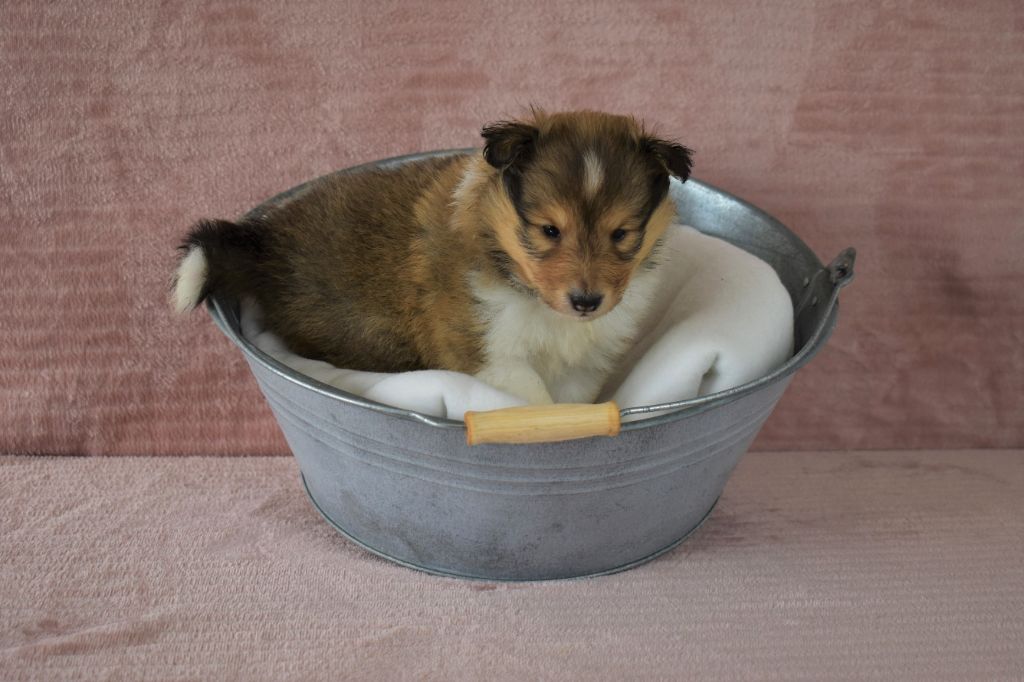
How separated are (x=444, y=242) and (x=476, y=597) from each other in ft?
2.07

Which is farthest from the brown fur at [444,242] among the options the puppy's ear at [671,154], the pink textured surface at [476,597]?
the pink textured surface at [476,597]

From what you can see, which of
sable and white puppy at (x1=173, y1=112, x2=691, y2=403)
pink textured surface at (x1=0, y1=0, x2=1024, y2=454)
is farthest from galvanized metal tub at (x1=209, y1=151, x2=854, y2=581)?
pink textured surface at (x1=0, y1=0, x2=1024, y2=454)

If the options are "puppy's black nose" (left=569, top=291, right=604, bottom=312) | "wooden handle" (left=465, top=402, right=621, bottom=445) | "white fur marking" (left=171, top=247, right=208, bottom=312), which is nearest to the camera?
"wooden handle" (left=465, top=402, right=621, bottom=445)

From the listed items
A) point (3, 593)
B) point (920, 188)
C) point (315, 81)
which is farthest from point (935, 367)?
point (3, 593)

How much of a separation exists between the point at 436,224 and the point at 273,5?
84 centimetres

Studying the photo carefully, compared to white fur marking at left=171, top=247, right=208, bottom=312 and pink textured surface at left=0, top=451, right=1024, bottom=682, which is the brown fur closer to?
white fur marking at left=171, top=247, right=208, bottom=312

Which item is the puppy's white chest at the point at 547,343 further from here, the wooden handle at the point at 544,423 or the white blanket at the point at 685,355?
the wooden handle at the point at 544,423

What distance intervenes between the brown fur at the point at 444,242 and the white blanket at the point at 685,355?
0.32ft

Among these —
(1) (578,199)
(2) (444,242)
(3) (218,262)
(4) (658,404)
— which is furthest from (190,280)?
(4) (658,404)

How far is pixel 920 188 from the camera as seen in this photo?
2.61 m

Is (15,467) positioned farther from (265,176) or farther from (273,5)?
(273,5)

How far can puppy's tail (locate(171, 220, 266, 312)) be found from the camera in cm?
188

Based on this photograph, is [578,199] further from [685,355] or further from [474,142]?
[474,142]

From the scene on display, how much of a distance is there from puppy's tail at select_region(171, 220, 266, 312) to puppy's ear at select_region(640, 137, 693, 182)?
762 mm
